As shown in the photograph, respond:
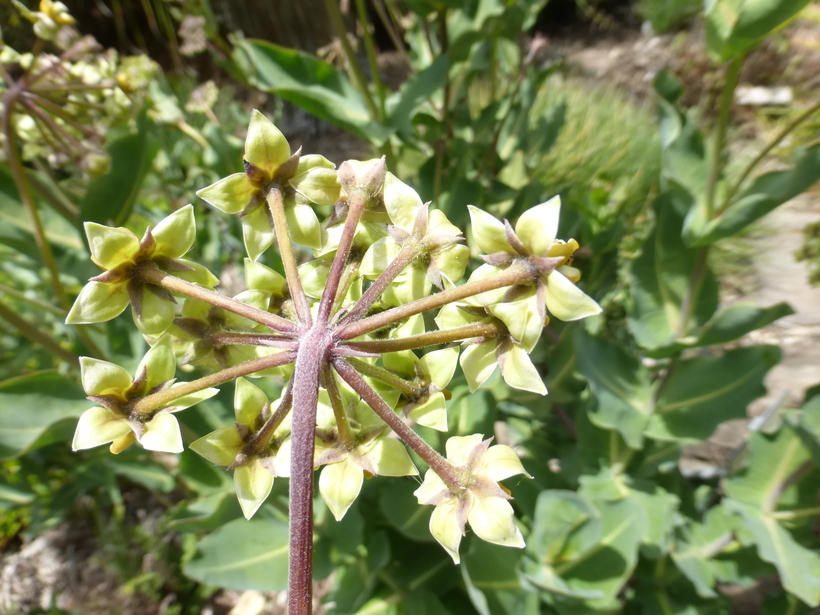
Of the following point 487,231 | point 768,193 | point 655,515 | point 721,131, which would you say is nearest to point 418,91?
point 721,131

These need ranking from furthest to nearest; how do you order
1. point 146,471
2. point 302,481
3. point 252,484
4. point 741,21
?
point 146,471, point 741,21, point 252,484, point 302,481

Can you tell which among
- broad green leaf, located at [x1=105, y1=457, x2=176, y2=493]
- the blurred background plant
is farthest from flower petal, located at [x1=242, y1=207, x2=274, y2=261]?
broad green leaf, located at [x1=105, y1=457, x2=176, y2=493]

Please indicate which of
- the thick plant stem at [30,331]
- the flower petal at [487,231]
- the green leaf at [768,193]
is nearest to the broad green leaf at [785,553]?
the green leaf at [768,193]

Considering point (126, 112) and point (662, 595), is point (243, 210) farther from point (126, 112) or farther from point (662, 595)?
point (662, 595)

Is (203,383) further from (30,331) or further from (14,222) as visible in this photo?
(14,222)

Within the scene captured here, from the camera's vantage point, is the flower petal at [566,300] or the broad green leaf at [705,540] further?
the broad green leaf at [705,540]

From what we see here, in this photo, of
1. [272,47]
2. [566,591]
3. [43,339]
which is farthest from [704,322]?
[43,339]

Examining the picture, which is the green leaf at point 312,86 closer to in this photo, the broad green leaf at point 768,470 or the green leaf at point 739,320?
the green leaf at point 739,320
